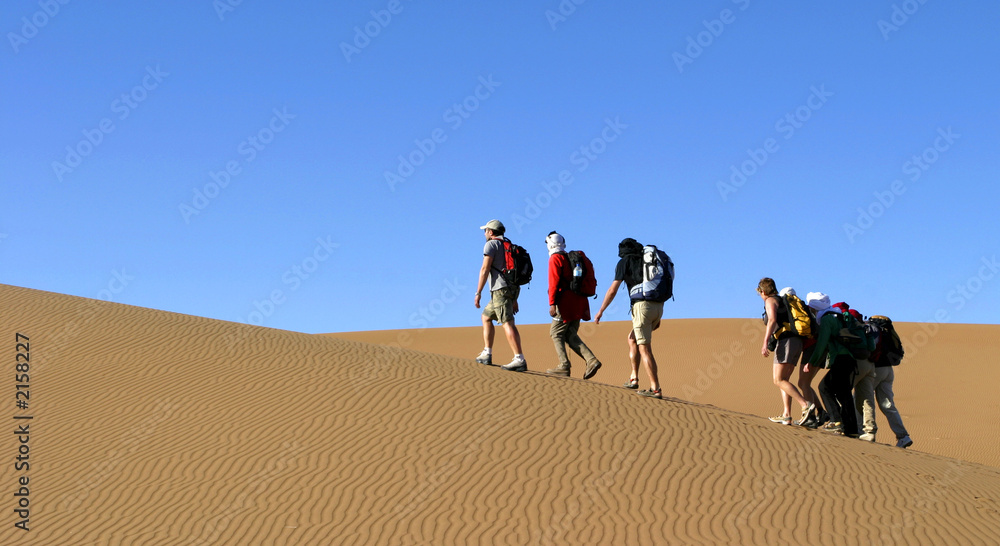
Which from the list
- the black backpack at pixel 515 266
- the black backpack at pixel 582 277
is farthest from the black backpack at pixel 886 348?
the black backpack at pixel 515 266

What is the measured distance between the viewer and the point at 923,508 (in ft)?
25.0

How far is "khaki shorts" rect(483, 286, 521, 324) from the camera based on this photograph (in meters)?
10.9

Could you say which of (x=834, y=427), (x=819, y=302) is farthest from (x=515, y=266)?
(x=834, y=427)

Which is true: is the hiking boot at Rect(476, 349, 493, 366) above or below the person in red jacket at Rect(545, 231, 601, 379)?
below

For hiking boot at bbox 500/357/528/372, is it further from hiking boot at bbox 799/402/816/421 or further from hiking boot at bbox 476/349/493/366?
hiking boot at bbox 799/402/816/421

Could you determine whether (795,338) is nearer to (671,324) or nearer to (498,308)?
(498,308)

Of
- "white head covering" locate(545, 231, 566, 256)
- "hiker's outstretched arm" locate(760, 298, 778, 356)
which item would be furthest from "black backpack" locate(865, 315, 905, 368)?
"white head covering" locate(545, 231, 566, 256)

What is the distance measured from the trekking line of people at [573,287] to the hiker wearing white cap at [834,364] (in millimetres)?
1913

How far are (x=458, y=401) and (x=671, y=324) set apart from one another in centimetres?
3355

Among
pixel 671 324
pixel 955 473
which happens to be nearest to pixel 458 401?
pixel 955 473

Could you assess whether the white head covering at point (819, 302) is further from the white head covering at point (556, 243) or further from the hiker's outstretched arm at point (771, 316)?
the white head covering at point (556, 243)

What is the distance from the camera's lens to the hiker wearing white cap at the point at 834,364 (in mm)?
10641

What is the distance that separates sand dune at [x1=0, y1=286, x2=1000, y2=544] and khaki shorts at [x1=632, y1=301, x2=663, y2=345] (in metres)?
0.86

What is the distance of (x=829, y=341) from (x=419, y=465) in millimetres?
5595
